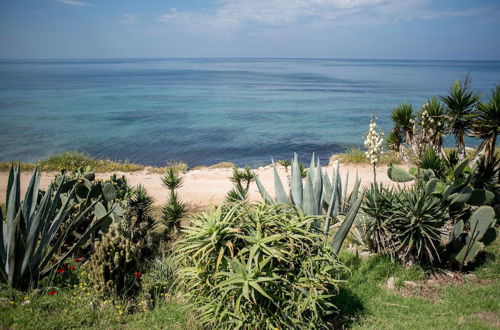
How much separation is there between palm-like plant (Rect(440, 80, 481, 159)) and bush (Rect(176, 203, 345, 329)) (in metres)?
6.40

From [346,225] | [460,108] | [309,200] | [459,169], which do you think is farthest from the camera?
[460,108]

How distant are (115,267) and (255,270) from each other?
252cm

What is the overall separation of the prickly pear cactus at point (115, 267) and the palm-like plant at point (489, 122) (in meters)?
7.00

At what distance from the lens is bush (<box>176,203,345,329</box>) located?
351 centimetres

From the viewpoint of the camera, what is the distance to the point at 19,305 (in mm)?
4477

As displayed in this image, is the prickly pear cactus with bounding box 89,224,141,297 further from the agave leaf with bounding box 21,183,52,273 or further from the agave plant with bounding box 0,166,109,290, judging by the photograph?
the agave leaf with bounding box 21,183,52,273

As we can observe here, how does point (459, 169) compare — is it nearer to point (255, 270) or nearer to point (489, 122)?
point (489, 122)

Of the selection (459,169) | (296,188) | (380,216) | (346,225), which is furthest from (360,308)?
(459,169)

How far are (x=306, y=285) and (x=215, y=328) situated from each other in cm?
106

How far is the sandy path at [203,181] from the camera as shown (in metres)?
11.9

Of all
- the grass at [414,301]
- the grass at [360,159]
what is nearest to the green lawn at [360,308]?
the grass at [414,301]

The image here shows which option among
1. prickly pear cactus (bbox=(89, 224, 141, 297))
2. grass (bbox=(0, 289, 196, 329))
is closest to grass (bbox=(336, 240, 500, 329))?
grass (bbox=(0, 289, 196, 329))

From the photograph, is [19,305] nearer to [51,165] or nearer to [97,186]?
[97,186]

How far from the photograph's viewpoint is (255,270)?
344cm
